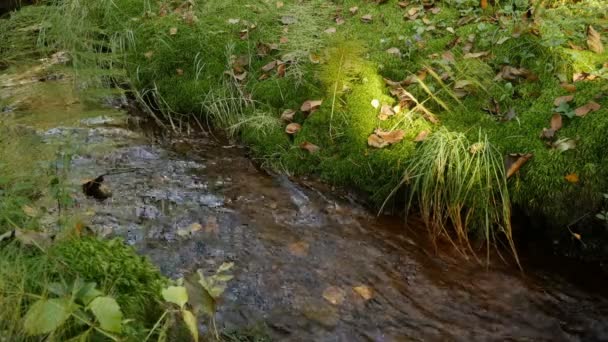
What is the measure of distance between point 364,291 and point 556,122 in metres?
1.76

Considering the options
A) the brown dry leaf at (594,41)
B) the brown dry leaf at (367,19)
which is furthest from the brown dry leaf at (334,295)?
the brown dry leaf at (367,19)

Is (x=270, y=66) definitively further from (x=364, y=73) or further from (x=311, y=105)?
(x=364, y=73)

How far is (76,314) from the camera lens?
1819 mm

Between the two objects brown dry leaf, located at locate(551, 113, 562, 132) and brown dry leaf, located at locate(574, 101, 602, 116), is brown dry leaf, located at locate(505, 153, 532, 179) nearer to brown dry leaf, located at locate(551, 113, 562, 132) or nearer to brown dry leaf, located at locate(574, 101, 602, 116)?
brown dry leaf, located at locate(551, 113, 562, 132)

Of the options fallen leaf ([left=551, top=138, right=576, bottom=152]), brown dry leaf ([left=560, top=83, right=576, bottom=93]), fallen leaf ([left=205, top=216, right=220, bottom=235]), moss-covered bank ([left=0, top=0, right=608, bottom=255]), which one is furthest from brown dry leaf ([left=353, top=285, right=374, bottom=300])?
brown dry leaf ([left=560, top=83, right=576, bottom=93])

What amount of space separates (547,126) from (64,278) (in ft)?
10.1

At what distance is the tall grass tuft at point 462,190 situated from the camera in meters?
3.35

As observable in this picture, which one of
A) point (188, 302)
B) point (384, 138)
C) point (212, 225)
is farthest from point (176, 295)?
point (384, 138)

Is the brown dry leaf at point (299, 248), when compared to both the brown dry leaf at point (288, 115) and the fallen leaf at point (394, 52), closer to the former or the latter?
the brown dry leaf at point (288, 115)

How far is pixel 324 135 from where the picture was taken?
4199 millimetres

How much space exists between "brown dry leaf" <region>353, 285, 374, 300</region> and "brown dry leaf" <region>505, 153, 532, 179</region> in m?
1.20

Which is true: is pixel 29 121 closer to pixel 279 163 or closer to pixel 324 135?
pixel 279 163

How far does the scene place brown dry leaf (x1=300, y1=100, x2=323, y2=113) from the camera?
4375mm

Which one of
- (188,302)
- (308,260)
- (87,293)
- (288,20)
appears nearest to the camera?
(87,293)
